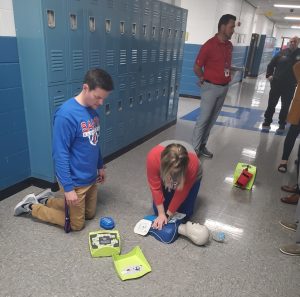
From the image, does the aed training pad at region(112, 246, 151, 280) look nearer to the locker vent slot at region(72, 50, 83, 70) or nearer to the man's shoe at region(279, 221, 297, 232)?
the man's shoe at region(279, 221, 297, 232)

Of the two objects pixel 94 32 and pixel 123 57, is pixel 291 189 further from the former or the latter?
pixel 94 32

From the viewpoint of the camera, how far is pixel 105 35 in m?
2.76

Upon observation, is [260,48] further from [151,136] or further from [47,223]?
[47,223]

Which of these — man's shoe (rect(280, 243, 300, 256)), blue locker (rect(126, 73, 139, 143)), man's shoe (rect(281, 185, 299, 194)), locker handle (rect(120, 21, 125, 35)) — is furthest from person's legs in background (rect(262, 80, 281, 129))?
man's shoe (rect(280, 243, 300, 256))

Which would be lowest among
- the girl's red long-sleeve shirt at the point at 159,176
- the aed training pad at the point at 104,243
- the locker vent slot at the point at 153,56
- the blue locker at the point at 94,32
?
the aed training pad at the point at 104,243

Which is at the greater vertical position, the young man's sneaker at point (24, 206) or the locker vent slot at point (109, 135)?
the locker vent slot at point (109, 135)

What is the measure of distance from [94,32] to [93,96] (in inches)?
44.8

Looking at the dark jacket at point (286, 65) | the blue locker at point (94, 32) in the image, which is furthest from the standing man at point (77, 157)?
the dark jacket at point (286, 65)

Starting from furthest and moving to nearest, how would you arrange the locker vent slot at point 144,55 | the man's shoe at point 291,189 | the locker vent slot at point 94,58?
1. the locker vent slot at point 144,55
2. the man's shoe at point 291,189
3. the locker vent slot at point 94,58

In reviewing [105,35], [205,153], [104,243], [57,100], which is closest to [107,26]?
[105,35]

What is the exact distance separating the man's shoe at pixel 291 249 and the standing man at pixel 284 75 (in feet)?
10.9

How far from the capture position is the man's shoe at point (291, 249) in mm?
1976

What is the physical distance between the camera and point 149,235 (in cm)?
206

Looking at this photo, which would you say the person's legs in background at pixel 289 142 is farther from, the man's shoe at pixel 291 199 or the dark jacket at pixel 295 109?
the man's shoe at pixel 291 199
